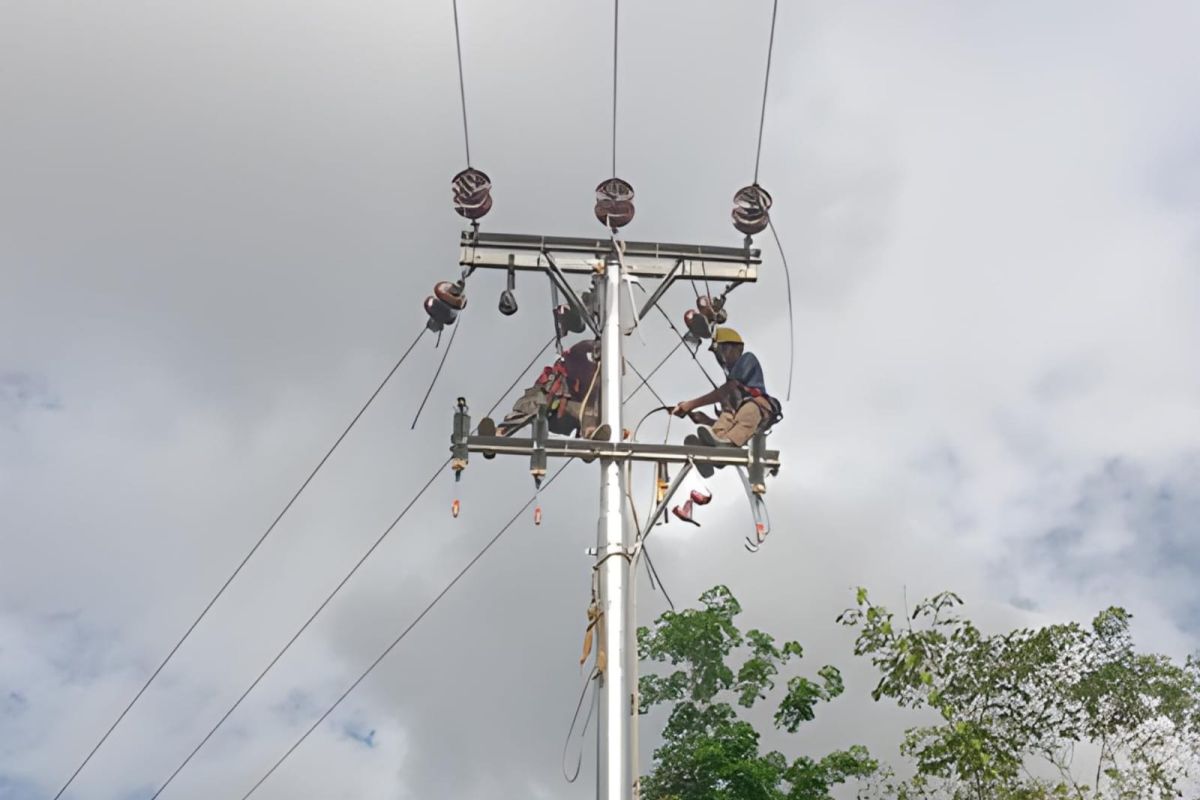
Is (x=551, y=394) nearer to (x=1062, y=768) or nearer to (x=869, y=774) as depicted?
(x=1062, y=768)

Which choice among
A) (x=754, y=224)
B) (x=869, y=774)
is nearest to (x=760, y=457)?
(x=754, y=224)

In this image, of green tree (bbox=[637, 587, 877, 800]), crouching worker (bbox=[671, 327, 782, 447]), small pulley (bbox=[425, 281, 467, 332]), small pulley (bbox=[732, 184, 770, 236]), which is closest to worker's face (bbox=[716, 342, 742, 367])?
crouching worker (bbox=[671, 327, 782, 447])

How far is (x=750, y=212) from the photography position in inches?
457

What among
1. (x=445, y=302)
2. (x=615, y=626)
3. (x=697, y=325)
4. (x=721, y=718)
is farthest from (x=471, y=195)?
(x=721, y=718)

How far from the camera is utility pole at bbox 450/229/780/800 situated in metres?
9.17

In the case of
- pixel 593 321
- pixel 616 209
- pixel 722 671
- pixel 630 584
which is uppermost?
pixel 722 671

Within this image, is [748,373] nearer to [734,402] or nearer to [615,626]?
[734,402]

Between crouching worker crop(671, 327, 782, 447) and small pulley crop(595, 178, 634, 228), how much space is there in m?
1.38

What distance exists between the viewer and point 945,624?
18.2 meters

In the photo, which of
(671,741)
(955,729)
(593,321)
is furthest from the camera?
(671,741)

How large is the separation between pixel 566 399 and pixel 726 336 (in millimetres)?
1702

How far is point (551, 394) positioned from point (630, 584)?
6.71 ft

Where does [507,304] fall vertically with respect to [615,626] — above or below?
above

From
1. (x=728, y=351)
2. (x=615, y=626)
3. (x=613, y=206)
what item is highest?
(x=613, y=206)
